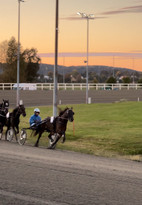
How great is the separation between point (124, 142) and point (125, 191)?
1004cm

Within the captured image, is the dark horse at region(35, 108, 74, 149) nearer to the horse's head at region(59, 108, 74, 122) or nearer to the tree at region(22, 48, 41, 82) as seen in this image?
the horse's head at region(59, 108, 74, 122)

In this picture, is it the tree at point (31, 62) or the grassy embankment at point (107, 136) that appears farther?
the tree at point (31, 62)

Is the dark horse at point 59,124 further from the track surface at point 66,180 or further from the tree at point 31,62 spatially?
the tree at point 31,62

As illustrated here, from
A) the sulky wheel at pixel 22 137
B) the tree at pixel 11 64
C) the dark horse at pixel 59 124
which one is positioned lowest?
the sulky wheel at pixel 22 137

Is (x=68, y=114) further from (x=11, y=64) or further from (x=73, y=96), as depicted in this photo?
(x=11, y=64)

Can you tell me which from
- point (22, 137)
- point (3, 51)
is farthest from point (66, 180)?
point (3, 51)

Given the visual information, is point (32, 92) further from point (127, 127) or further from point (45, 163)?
point (45, 163)

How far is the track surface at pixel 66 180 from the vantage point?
301 inches

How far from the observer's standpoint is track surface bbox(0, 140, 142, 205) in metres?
7.64

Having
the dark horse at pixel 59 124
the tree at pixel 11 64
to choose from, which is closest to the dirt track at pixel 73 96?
the dark horse at pixel 59 124

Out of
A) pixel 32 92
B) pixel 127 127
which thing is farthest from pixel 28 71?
pixel 127 127

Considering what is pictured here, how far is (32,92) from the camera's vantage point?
2409 inches

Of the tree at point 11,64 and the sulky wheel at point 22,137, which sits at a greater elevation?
the tree at point 11,64

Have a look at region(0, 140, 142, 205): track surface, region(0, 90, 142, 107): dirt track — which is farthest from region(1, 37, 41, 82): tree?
region(0, 140, 142, 205): track surface
